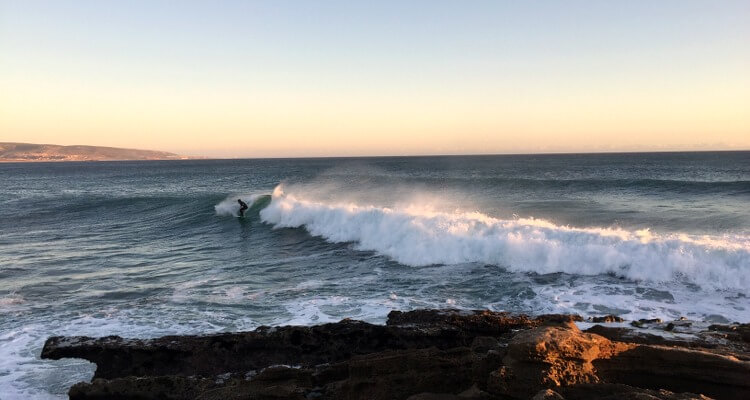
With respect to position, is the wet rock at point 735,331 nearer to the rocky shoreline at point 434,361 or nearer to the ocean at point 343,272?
the rocky shoreline at point 434,361

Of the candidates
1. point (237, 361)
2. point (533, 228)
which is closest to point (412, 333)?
point (237, 361)

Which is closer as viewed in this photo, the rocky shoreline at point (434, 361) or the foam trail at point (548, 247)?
the rocky shoreline at point (434, 361)

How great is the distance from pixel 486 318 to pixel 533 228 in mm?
7816

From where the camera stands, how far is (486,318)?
643 cm

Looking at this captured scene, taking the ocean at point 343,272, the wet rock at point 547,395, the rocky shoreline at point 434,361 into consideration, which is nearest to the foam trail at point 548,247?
the ocean at point 343,272

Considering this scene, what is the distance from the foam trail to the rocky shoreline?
4.49 metres

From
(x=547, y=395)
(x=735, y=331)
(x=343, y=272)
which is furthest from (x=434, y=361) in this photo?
(x=343, y=272)

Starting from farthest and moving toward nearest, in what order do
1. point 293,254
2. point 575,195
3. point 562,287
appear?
point 575,195 → point 293,254 → point 562,287

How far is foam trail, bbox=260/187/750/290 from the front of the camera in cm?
994

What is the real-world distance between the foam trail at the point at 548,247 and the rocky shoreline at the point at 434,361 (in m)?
4.49

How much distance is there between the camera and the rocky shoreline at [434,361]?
13.1 feet

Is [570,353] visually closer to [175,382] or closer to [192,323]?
[175,382]

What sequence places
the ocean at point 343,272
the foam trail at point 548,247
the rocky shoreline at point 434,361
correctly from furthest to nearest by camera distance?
the foam trail at point 548,247
the ocean at point 343,272
the rocky shoreline at point 434,361

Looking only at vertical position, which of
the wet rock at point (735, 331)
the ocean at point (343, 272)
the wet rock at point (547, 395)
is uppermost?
the wet rock at point (547, 395)
